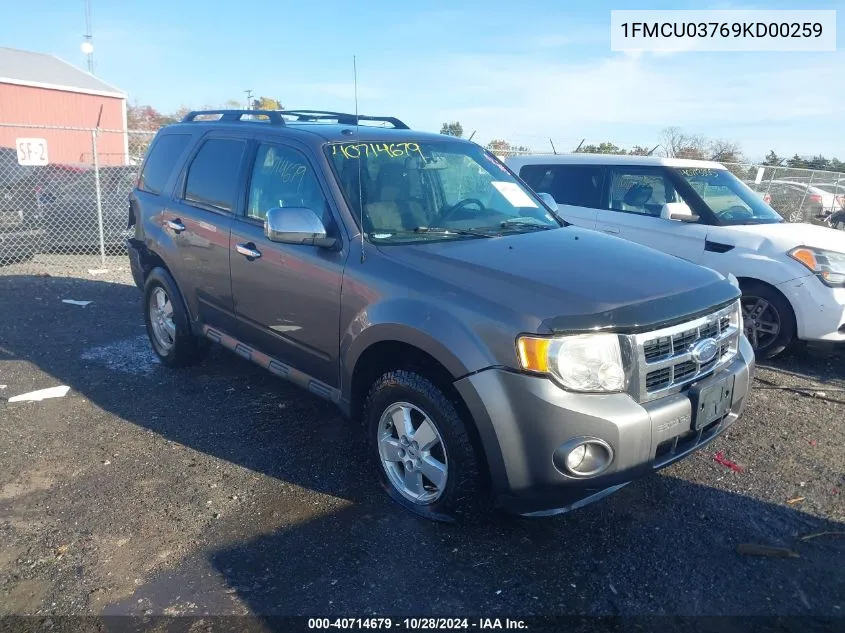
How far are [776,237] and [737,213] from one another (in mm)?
660

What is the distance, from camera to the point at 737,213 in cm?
630

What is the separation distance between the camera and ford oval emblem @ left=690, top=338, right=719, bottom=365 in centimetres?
304

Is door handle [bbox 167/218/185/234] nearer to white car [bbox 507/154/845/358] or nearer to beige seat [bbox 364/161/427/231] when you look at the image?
beige seat [bbox 364/161/427/231]

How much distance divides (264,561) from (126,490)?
3.71ft

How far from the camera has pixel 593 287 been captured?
298cm

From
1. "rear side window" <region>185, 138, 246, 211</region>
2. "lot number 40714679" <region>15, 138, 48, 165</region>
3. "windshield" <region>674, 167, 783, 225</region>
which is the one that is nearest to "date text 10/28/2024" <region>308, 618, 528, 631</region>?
"rear side window" <region>185, 138, 246, 211</region>

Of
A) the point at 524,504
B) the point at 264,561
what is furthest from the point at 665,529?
the point at 264,561

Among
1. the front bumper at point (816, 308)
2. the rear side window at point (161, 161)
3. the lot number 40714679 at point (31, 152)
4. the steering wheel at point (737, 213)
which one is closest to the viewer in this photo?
the rear side window at point (161, 161)

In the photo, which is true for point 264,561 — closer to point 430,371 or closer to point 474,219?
point 430,371

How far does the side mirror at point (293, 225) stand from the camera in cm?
343

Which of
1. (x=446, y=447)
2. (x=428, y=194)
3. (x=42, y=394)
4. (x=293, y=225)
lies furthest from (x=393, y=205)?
(x=42, y=394)

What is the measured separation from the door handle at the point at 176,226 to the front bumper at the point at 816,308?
16.0ft

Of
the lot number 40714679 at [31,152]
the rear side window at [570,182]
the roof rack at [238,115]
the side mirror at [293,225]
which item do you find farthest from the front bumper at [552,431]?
the lot number 40714679 at [31,152]

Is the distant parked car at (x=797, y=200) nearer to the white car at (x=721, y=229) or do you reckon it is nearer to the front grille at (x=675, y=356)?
the white car at (x=721, y=229)
